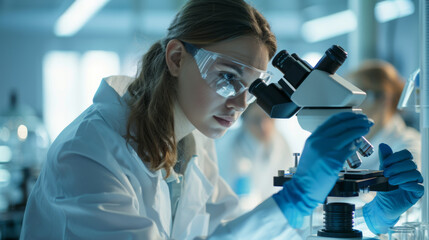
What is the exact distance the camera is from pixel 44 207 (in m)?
1.26

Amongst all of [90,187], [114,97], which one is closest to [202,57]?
[114,97]

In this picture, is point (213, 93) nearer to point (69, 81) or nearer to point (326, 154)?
point (326, 154)

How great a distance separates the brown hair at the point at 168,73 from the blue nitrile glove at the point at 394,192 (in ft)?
1.66

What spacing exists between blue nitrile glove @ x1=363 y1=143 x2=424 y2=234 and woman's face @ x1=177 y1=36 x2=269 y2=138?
0.44 m

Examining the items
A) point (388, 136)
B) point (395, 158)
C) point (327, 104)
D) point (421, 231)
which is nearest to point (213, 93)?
point (327, 104)

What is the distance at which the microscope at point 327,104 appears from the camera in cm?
99

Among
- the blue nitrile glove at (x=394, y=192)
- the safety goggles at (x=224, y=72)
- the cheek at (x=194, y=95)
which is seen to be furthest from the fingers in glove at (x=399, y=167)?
the cheek at (x=194, y=95)

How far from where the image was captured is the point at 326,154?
95cm

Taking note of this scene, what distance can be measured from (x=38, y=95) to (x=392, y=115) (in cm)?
372

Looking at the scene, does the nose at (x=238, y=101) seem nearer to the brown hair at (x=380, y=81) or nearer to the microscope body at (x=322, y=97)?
the microscope body at (x=322, y=97)

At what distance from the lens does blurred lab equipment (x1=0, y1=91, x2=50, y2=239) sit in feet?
8.67

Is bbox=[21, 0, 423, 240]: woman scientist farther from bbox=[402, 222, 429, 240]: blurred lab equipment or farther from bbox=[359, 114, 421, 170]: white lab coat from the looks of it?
bbox=[359, 114, 421, 170]: white lab coat

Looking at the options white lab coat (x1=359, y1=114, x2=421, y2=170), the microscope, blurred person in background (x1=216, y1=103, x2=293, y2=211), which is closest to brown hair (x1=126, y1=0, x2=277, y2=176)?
the microscope

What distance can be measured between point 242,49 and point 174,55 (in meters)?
0.23
